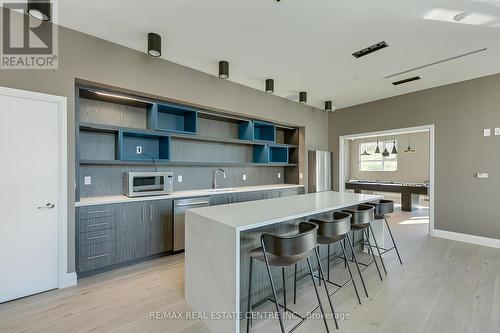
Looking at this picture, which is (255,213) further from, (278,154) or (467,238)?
(467,238)

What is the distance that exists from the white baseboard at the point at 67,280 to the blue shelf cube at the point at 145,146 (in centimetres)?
155

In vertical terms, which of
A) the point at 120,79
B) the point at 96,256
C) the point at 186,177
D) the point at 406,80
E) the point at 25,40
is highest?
the point at 406,80

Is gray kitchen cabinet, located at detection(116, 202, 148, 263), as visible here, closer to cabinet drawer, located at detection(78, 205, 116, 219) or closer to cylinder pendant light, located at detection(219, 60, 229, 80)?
cabinet drawer, located at detection(78, 205, 116, 219)

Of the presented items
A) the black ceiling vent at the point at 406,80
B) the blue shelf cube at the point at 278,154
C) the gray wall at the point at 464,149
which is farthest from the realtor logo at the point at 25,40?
the gray wall at the point at 464,149

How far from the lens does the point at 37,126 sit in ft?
7.88

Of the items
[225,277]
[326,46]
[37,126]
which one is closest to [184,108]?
[37,126]

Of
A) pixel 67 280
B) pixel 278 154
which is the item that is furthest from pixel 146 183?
pixel 278 154

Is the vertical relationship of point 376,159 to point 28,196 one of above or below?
above

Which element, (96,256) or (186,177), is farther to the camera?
(186,177)

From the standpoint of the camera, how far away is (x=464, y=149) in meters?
4.23

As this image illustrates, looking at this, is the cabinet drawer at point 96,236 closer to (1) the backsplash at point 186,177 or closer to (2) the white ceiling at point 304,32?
(1) the backsplash at point 186,177

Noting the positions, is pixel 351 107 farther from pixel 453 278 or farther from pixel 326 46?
pixel 453 278

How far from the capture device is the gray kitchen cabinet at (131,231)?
115 inches

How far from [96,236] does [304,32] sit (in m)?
3.39
